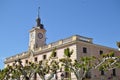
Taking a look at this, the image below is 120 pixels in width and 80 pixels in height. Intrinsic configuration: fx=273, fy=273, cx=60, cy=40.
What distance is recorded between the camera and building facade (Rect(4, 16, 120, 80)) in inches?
1767

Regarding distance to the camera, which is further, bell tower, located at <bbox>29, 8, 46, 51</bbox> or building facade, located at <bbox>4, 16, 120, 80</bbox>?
bell tower, located at <bbox>29, 8, 46, 51</bbox>

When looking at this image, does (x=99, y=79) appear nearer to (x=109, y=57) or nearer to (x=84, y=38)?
(x=84, y=38)

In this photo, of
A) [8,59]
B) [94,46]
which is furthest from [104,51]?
[8,59]

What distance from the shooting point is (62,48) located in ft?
152

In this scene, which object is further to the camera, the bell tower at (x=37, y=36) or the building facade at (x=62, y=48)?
the bell tower at (x=37, y=36)

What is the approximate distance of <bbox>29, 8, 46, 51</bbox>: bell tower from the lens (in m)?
56.3

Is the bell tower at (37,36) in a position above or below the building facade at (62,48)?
above

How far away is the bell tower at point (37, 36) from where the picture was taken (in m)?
56.3

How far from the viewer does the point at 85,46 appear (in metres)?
45.8

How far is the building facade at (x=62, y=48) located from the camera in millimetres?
44875

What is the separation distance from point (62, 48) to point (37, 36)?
39.7 ft

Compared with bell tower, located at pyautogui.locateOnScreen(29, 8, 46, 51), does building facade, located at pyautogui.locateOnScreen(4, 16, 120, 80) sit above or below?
below

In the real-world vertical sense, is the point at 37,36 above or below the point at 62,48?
above

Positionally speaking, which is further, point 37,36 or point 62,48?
point 37,36
